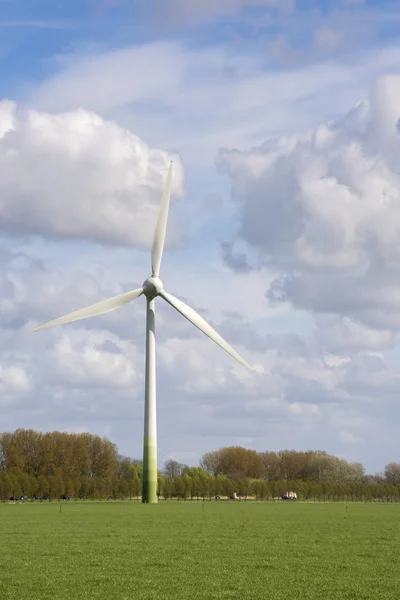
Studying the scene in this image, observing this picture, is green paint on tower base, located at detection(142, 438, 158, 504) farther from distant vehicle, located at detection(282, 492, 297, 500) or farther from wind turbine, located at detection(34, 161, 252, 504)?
distant vehicle, located at detection(282, 492, 297, 500)

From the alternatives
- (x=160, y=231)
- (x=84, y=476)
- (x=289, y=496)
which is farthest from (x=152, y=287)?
(x=289, y=496)

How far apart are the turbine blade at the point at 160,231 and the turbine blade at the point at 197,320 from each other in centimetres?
372

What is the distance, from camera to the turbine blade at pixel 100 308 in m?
83.1

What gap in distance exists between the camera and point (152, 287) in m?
90.6

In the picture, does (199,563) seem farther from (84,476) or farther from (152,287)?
(84,476)

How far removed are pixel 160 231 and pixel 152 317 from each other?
841 cm

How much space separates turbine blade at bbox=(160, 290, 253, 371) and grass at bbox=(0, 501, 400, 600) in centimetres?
3530

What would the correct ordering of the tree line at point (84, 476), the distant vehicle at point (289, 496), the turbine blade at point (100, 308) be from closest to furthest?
the turbine blade at point (100, 308) → the tree line at point (84, 476) → the distant vehicle at point (289, 496)

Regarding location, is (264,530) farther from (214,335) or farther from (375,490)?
(375,490)

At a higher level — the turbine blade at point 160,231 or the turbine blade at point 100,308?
the turbine blade at point 160,231

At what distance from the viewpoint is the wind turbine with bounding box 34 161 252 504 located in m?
87.5

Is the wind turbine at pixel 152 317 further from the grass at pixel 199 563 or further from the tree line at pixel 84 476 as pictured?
the tree line at pixel 84 476

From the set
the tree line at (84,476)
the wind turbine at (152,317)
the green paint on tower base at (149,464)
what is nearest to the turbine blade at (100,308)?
the wind turbine at (152,317)

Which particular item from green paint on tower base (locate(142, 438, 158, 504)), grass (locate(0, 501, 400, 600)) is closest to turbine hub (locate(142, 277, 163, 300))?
green paint on tower base (locate(142, 438, 158, 504))
